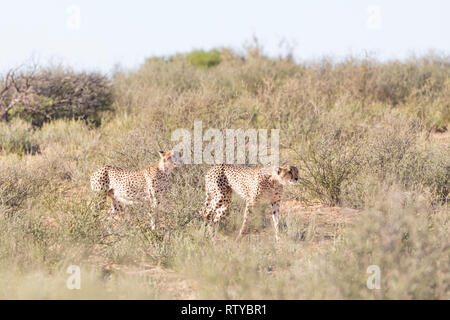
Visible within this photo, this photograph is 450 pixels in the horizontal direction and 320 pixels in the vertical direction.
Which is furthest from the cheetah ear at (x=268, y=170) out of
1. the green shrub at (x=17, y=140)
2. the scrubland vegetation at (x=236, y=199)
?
the green shrub at (x=17, y=140)

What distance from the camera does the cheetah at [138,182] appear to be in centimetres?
771

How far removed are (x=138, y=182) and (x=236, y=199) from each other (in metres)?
1.34

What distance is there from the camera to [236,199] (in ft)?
27.1

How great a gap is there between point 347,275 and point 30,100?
11.0 meters

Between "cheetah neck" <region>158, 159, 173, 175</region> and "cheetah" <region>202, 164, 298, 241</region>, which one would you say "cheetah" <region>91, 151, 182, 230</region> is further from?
"cheetah" <region>202, 164, 298, 241</region>

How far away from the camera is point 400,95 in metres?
15.6

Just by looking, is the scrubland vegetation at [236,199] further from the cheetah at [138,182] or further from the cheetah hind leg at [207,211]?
the cheetah at [138,182]

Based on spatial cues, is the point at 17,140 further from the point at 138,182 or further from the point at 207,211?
the point at 207,211

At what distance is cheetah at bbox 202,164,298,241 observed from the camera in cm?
709

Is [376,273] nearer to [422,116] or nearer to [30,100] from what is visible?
[422,116]

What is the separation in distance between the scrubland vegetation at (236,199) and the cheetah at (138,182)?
9.5 inches

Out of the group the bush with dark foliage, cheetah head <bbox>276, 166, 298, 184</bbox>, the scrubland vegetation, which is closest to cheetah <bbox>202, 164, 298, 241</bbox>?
cheetah head <bbox>276, 166, 298, 184</bbox>

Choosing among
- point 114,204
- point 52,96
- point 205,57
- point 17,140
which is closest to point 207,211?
point 114,204
